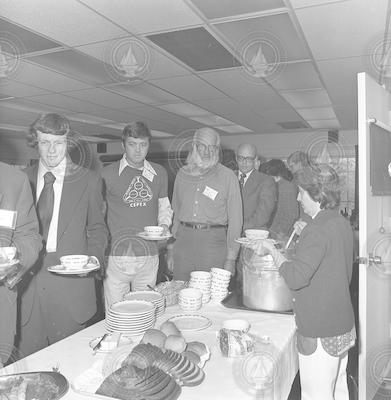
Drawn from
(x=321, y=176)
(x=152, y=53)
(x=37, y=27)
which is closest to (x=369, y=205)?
(x=321, y=176)

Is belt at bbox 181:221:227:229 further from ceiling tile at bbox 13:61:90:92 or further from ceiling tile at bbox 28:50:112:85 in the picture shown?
ceiling tile at bbox 13:61:90:92

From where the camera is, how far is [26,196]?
1.34m

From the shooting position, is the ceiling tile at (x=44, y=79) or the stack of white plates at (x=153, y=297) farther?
the ceiling tile at (x=44, y=79)

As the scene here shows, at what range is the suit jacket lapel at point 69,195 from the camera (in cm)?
159

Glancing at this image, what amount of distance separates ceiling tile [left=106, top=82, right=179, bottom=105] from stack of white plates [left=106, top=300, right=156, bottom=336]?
3.58 meters

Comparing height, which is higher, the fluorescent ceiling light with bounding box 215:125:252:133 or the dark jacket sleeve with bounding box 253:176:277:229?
the fluorescent ceiling light with bounding box 215:125:252:133

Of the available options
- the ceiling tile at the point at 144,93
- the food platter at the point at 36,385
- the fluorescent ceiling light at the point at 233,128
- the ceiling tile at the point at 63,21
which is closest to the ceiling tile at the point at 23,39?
the ceiling tile at the point at 63,21

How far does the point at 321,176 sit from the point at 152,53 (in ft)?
7.88

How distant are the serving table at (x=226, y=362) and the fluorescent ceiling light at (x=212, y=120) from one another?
5.35 meters

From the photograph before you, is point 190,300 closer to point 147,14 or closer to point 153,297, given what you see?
point 153,297

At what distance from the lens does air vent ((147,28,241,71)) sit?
9.65 feet

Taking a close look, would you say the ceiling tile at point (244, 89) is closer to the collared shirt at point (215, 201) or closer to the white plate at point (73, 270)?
the collared shirt at point (215, 201)

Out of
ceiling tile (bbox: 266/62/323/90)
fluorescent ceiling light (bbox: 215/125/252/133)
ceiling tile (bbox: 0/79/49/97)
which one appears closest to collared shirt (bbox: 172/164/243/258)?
ceiling tile (bbox: 266/62/323/90)

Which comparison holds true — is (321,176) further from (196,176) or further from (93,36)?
(93,36)
